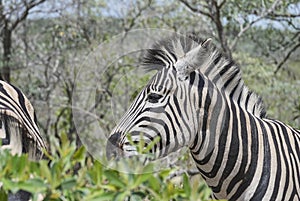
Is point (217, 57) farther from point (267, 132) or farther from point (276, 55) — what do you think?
point (276, 55)

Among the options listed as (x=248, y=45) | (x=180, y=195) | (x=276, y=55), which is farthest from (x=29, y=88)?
(x=180, y=195)

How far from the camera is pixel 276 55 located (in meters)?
11.8

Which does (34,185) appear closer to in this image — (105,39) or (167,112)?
(167,112)

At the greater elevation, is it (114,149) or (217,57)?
(217,57)

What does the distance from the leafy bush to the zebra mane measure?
60.4 inches

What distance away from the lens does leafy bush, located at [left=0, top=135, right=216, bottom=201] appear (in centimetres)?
122

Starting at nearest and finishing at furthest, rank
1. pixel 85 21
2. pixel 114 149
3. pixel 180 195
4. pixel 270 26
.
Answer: pixel 180 195, pixel 114 149, pixel 270 26, pixel 85 21

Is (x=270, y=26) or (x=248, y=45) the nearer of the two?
(x=270, y=26)

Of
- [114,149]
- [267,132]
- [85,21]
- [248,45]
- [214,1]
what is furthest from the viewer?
[248,45]

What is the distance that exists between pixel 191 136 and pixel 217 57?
443 millimetres

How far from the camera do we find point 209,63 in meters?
2.85

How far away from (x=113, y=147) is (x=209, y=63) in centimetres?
62

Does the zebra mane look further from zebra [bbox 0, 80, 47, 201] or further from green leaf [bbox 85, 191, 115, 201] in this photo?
green leaf [bbox 85, 191, 115, 201]

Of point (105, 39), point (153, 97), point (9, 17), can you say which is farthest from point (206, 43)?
point (105, 39)
